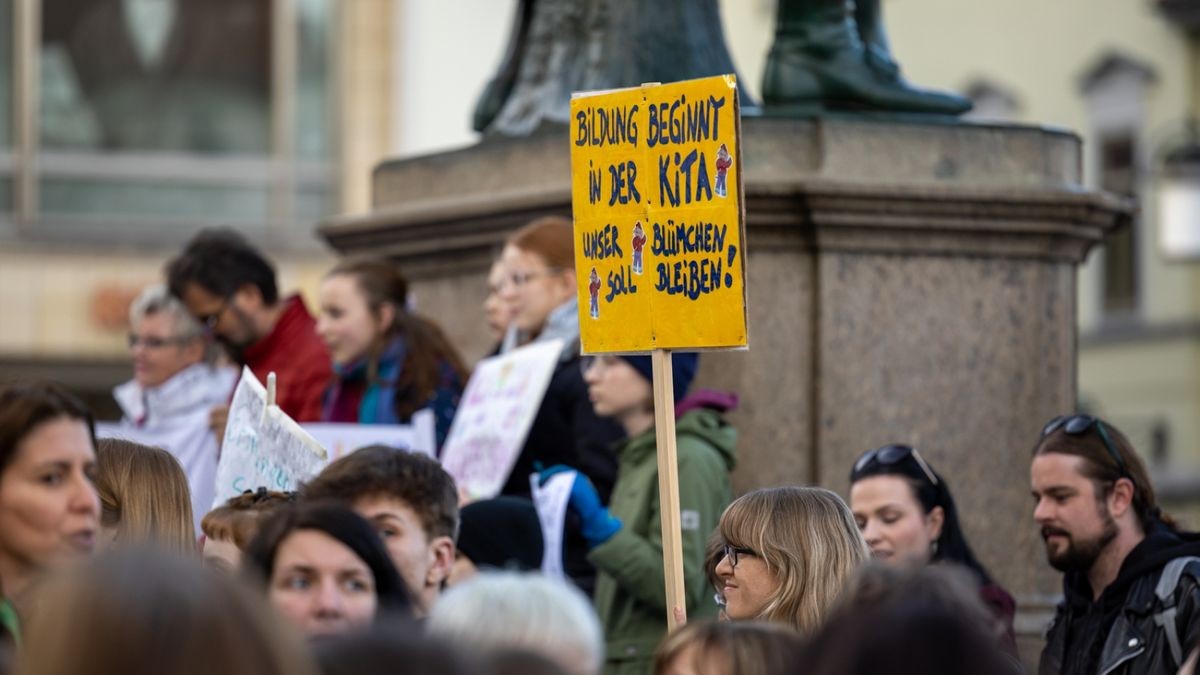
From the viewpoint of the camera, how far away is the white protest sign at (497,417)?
793cm

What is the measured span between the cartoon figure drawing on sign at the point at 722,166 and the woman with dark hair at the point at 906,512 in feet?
3.75

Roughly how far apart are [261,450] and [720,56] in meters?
2.73

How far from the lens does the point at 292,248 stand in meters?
25.8

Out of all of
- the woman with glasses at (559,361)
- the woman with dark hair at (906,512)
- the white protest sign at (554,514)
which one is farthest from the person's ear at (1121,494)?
the woman with glasses at (559,361)

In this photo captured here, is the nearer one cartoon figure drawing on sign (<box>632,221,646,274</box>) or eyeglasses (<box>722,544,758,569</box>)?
eyeglasses (<box>722,544,758,569</box>)

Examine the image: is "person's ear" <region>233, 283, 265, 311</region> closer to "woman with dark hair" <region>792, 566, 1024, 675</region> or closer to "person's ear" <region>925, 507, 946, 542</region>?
"person's ear" <region>925, 507, 946, 542</region>

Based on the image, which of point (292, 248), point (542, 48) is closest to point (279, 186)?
point (292, 248)

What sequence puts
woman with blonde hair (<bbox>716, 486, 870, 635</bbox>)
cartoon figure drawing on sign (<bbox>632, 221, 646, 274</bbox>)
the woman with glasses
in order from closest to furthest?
woman with blonde hair (<bbox>716, 486, 870, 635</bbox>), cartoon figure drawing on sign (<bbox>632, 221, 646, 274</bbox>), the woman with glasses

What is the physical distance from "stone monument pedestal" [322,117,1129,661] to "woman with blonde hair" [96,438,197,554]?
271 cm

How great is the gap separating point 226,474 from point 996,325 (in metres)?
2.68

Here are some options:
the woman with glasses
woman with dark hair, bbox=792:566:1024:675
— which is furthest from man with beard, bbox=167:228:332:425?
woman with dark hair, bbox=792:566:1024:675

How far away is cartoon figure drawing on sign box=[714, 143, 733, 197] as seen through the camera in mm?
6355

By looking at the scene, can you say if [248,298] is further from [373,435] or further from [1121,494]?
[1121,494]

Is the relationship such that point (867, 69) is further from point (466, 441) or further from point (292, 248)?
point (292, 248)
